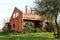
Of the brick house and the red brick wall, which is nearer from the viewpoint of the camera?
the brick house

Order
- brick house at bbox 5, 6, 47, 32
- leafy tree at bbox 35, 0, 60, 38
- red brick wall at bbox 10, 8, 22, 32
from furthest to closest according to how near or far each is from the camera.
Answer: red brick wall at bbox 10, 8, 22, 32, brick house at bbox 5, 6, 47, 32, leafy tree at bbox 35, 0, 60, 38

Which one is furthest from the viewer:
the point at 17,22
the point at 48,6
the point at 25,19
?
the point at 17,22

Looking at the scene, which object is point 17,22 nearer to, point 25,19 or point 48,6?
point 25,19

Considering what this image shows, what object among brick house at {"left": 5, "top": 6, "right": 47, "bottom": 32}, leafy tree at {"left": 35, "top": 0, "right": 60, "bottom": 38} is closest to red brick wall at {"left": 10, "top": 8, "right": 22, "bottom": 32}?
brick house at {"left": 5, "top": 6, "right": 47, "bottom": 32}

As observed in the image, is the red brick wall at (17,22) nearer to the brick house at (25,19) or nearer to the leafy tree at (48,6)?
the brick house at (25,19)

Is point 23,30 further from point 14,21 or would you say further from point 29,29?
point 14,21

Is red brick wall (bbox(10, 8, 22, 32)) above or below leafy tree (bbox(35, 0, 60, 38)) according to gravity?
below

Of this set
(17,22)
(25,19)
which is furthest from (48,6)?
(17,22)

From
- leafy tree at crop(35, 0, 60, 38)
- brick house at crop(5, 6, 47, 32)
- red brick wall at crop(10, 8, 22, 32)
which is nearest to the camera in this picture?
leafy tree at crop(35, 0, 60, 38)

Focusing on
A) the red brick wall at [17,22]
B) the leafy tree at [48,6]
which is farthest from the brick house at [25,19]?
the leafy tree at [48,6]

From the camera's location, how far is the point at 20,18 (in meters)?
54.3

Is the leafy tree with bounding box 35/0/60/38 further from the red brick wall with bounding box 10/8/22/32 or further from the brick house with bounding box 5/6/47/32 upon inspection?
the red brick wall with bounding box 10/8/22/32

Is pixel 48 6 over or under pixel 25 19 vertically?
over

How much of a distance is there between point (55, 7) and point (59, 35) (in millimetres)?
4978
